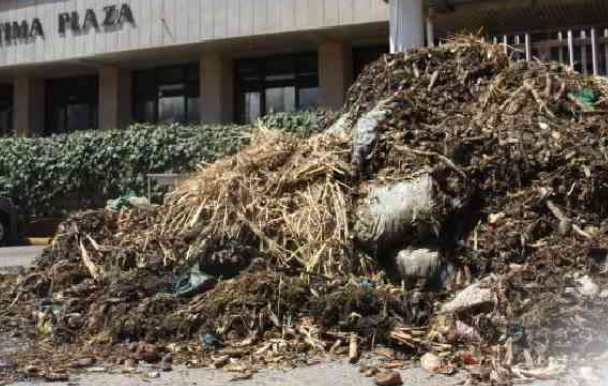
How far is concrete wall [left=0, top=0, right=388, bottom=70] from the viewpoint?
16.1 meters

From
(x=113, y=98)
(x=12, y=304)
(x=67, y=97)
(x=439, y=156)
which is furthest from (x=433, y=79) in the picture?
(x=67, y=97)

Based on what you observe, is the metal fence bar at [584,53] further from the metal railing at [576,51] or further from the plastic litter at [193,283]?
the plastic litter at [193,283]

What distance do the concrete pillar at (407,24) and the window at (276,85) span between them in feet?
25.5

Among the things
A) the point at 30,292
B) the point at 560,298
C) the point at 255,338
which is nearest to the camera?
the point at 560,298

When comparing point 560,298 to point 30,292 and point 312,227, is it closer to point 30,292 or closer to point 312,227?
point 312,227

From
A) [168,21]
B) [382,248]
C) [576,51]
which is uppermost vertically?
[168,21]

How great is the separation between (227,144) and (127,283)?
8742mm

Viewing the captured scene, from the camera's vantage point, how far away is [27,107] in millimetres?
21734

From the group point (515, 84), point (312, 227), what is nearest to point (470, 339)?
point (312, 227)

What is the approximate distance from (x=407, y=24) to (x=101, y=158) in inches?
308

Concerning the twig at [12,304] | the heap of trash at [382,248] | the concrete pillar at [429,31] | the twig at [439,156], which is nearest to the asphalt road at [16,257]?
the twig at [12,304]

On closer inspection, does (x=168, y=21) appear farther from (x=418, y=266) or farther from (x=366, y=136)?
(x=418, y=266)

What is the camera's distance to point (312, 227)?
19.8 feet

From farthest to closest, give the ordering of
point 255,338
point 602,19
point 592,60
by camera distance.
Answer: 1. point 602,19
2. point 592,60
3. point 255,338
